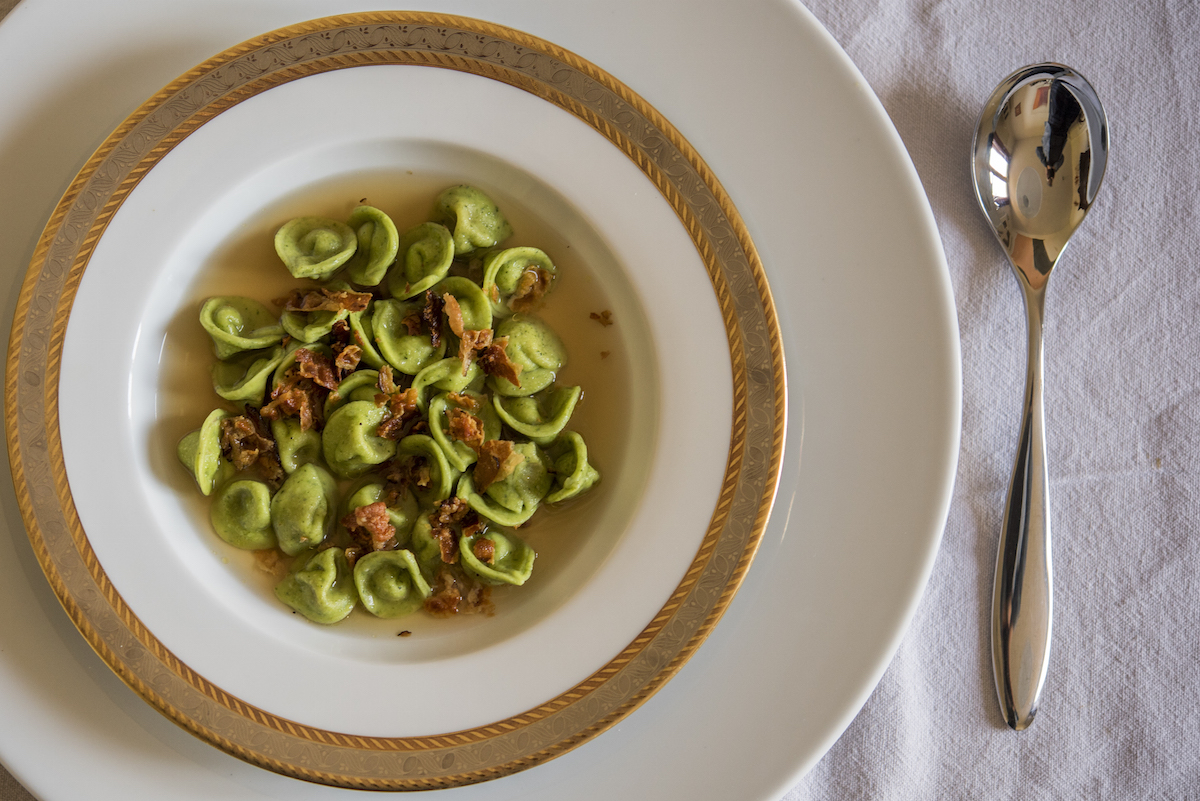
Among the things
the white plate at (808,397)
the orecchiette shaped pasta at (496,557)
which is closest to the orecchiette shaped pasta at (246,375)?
the orecchiette shaped pasta at (496,557)

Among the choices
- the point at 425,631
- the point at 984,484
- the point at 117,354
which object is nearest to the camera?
the point at 117,354

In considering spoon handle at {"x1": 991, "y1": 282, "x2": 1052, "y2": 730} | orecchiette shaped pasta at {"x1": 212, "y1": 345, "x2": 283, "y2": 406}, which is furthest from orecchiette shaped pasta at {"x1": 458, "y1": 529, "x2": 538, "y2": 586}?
spoon handle at {"x1": 991, "y1": 282, "x2": 1052, "y2": 730}

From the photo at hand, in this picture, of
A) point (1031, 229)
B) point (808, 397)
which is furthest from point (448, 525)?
point (1031, 229)

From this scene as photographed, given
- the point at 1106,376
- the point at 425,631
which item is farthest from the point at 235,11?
the point at 1106,376

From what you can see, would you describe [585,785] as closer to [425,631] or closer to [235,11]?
[425,631]

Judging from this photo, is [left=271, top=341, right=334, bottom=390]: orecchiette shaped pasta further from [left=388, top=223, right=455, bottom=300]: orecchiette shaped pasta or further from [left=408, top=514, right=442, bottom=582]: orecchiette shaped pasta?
[left=408, top=514, right=442, bottom=582]: orecchiette shaped pasta

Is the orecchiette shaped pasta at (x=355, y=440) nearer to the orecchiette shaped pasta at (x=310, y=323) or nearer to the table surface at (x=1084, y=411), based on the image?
the orecchiette shaped pasta at (x=310, y=323)
